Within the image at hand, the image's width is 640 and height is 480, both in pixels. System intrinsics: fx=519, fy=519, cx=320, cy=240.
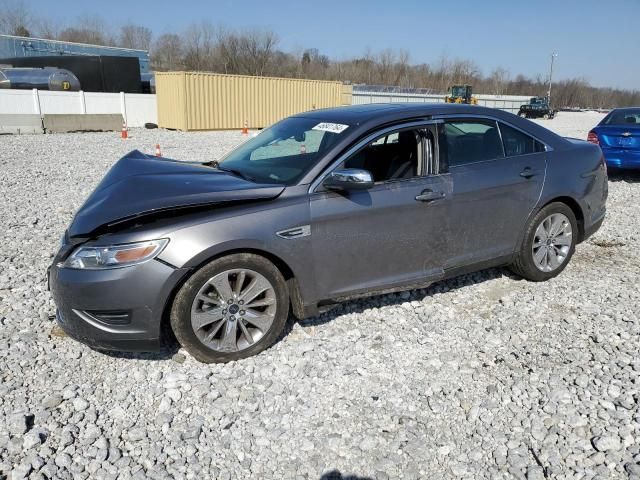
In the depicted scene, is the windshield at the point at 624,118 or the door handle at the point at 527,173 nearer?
the door handle at the point at 527,173

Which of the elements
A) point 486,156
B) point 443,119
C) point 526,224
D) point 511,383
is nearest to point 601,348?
point 511,383

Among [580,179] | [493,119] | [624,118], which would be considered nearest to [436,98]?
[624,118]

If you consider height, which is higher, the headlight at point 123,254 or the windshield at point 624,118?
the windshield at point 624,118

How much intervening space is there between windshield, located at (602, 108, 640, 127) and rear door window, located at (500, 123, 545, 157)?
283 inches

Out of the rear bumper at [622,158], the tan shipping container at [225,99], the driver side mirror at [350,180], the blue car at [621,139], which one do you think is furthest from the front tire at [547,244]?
the tan shipping container at [225,99]

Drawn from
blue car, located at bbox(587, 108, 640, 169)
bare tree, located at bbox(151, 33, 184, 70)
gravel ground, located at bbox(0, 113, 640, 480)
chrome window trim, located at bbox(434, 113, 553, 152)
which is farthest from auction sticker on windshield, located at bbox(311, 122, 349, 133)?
bare tree, located at bbox(151, 33, 184, 70)

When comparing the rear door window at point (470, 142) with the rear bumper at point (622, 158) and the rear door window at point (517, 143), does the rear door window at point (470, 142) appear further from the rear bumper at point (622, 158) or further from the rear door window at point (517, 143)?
the rear bumper at point (622, 158)

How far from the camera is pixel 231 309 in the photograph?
3441 millimetres

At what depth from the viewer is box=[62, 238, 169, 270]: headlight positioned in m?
3.14

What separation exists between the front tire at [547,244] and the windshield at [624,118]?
22.9 ft

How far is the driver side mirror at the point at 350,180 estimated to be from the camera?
3.51 meters

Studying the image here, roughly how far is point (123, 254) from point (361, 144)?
6.05 ft

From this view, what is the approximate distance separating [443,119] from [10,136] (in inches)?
769

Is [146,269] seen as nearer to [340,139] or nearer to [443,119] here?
[340,139]
